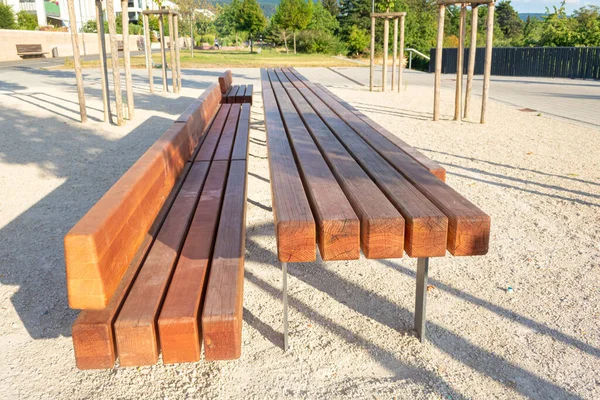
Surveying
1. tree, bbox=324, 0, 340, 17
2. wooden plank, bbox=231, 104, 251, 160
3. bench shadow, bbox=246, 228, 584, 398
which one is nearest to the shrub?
tree, bbox=324, 0, 340, 17

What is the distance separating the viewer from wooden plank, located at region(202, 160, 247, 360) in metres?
1.96

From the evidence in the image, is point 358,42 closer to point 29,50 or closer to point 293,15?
point 293,15

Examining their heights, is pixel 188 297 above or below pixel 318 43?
below

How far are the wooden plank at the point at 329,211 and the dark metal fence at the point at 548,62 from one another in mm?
20993

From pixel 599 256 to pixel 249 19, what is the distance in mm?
51827

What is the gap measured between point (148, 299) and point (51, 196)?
373 cm

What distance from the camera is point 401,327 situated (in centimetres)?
290

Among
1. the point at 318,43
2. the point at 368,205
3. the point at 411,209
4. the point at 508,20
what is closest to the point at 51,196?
the point at 368,205

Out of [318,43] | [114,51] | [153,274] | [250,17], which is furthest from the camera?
[318,43]

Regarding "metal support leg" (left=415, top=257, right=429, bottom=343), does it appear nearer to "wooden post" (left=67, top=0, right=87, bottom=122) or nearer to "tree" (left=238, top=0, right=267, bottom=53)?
"wooden post" (left=67, top=0, right=87, bottom=122)

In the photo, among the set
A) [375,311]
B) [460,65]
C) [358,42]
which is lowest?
[375,311]

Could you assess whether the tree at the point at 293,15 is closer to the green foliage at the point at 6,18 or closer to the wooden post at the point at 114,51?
the green foliage at the point at 6,18

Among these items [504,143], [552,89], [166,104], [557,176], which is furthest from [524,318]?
[552,89]

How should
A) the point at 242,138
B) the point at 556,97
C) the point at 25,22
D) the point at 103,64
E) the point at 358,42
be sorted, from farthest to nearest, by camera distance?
the point at 358,42
the point at 25,22
the point at 556,97
the point at 103,64
the point at 242,138
